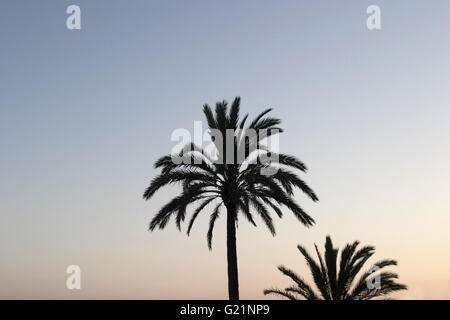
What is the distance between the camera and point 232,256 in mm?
23547

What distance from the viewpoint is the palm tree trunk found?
23.0 meters

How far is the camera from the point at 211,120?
2467cm

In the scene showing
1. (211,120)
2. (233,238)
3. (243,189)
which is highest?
(211,120)

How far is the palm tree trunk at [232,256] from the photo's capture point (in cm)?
2305

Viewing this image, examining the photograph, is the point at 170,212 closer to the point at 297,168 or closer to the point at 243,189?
the point at 243,189
